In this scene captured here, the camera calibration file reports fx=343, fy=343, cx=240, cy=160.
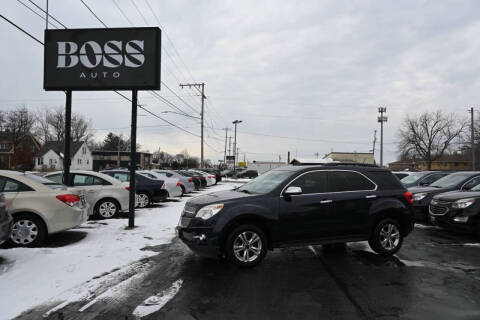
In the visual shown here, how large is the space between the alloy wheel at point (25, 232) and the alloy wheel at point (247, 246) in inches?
162

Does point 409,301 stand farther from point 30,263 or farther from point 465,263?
point 30,263

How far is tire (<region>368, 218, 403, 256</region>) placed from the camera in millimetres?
6297

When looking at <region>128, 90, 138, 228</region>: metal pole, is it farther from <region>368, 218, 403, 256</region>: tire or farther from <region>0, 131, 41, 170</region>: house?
<region>0, 131, 41, 170</region>: house

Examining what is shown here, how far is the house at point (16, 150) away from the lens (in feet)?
179

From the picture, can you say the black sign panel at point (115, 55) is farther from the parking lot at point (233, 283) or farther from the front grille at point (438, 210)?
the front grille at point (438, 210)

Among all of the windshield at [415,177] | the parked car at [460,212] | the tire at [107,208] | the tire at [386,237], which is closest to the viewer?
the tire at [386,237]

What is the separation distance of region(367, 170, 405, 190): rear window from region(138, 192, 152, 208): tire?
910 cm

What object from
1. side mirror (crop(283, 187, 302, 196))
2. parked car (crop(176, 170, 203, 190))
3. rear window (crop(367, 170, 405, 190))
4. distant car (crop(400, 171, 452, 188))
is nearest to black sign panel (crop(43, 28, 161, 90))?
side mirror (crop(283, 187, 302, 196))

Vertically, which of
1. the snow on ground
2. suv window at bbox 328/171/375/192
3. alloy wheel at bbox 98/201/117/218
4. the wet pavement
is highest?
suv window at bbox 328/171/375/192

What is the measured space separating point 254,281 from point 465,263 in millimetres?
3939

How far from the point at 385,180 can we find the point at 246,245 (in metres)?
3.09

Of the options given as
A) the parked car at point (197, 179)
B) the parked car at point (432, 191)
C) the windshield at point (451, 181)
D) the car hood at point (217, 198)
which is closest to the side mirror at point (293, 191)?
the car hood at point (217, 198)

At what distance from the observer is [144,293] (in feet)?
14.6

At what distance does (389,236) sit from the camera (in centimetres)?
639
